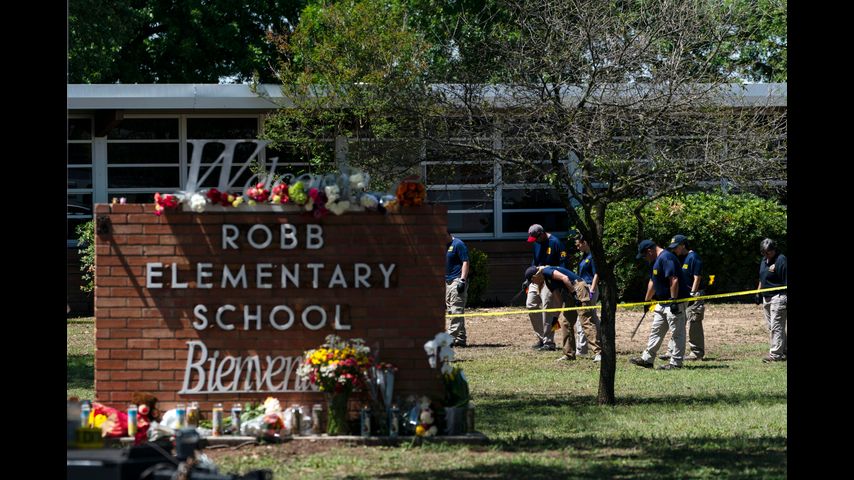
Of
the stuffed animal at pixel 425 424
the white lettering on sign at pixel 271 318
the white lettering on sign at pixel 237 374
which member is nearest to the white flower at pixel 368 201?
the white lettering on sign at pixel 271 318

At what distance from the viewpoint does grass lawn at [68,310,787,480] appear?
27.5 feet

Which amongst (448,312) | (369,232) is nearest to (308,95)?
(448,312)

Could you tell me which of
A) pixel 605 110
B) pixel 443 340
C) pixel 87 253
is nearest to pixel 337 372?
pixel 443 340

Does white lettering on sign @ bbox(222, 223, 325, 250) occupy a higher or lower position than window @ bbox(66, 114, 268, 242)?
lower

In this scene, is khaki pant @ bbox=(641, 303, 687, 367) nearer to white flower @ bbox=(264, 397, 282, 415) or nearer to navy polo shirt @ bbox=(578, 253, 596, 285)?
navy polo shirt @ bbox=(578, 253, 596, 285)

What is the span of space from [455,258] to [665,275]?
3.57m

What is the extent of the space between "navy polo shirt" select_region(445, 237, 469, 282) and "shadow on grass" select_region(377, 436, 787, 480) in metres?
7.77

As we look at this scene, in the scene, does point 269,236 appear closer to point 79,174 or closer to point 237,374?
point 237,374

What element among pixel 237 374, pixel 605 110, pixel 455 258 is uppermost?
pixel 605 110

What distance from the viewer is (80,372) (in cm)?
1411

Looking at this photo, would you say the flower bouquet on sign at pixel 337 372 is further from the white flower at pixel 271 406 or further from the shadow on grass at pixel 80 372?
the shadow on grass at pixel 80 372

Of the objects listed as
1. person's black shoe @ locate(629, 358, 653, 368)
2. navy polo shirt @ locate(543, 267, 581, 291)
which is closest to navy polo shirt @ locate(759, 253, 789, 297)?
person's black shoe @ locate(629, 358, 653, 368)

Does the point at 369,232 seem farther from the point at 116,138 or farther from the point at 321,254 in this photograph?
the point at 116,138

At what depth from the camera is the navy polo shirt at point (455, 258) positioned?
17539mm
